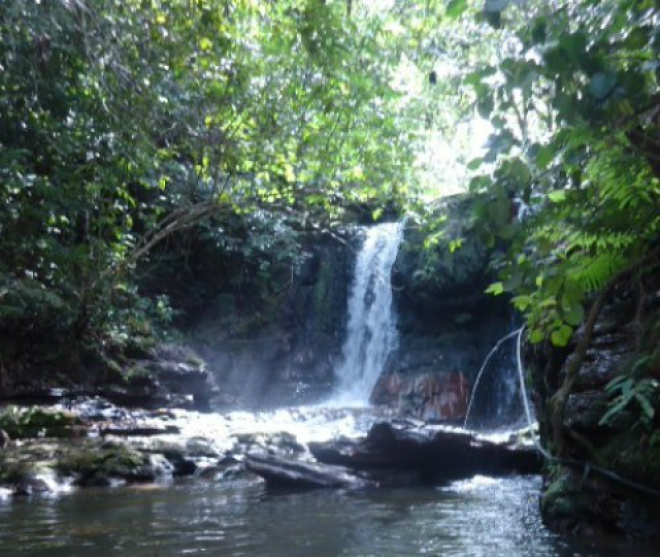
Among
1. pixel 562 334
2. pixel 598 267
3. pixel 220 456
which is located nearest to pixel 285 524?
pixel 562 334

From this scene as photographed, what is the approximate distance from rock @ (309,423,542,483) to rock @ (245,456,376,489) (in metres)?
0.36

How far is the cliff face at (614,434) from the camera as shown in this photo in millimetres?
3955

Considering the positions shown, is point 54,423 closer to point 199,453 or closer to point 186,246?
point 199,453

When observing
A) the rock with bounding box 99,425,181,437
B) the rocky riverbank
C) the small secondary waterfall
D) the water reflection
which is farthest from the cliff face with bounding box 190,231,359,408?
the water reflection

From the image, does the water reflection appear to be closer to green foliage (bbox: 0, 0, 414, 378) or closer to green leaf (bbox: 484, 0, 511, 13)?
green leaf (bbox: 484, 0, 511, 13)

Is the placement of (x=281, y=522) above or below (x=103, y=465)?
below

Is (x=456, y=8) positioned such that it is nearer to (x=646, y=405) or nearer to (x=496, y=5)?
(x=496, y=5)

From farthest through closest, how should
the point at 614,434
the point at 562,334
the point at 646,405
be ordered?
the point at 614,434 < the point at 646,405 < the point at 562,334

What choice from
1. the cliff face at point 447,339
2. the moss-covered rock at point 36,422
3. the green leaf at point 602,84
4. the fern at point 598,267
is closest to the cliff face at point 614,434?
the fern at point 598,267

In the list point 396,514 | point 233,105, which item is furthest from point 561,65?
point 233,105

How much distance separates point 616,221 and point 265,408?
13417 mm

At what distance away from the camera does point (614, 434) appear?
4.30 m

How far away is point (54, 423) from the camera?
936cm

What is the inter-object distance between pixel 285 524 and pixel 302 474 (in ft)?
6.42
